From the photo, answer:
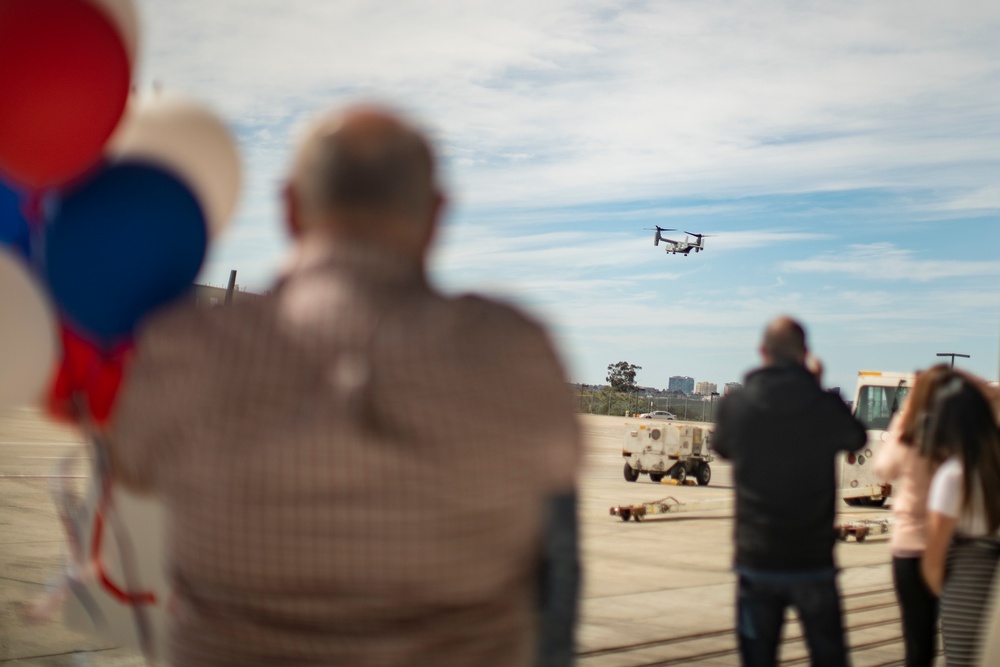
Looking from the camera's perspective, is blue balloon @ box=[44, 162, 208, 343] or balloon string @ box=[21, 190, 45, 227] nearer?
blue balloon @ box=[44, 162, 208, 343]

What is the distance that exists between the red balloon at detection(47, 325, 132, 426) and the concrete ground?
1.14ft

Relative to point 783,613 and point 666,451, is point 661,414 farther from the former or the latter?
point 783,613

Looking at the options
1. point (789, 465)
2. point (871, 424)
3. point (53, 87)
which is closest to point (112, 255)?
point (53, 87)

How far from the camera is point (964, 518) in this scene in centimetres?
422

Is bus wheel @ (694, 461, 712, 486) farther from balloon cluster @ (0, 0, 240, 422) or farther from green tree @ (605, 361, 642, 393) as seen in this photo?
green tree @ (605, 361, 642, 393)

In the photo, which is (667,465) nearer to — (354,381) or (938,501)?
(938,501)

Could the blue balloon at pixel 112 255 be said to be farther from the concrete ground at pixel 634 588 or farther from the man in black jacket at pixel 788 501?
the man in black jacket at pixel 788 501

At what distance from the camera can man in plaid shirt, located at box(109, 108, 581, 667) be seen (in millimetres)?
1474

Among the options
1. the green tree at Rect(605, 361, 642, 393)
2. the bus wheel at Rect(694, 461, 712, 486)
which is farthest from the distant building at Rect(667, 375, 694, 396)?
the bus wheel at Rect(694, 461, 712, 486)

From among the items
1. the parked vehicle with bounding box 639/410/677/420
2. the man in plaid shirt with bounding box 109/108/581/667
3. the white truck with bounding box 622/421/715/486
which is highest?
the man in plaid shirt with bounding box 109/108/581/667

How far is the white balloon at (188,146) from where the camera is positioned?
7.77ft

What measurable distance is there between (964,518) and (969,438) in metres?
0.34

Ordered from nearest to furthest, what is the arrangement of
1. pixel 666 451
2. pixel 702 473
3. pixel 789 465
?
pixel 789 465, pixel 666 451, pixel 702 473

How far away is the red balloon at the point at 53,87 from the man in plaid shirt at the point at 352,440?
73cm
